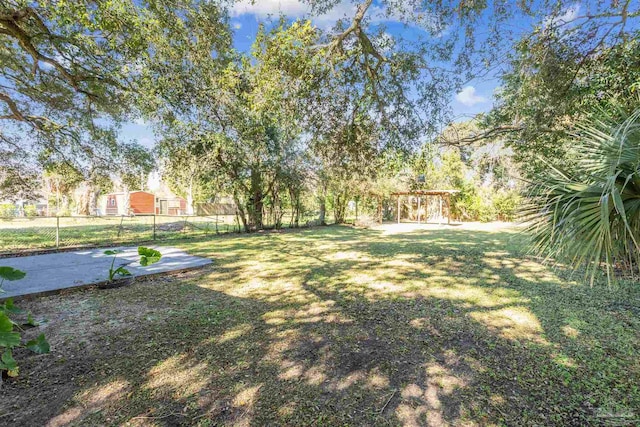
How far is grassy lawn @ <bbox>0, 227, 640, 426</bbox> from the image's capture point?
1767 mm

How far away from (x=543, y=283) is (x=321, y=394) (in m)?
4.79

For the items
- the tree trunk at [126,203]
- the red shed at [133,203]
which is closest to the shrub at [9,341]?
the tree trunk at [126,203]

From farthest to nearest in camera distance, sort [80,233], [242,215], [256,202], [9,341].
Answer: [256,202] → [242,215] → [80,233] → [9,341]

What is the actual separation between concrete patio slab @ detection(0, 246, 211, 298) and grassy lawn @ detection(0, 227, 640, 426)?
0.47m

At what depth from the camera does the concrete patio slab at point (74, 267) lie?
4027 millimetres

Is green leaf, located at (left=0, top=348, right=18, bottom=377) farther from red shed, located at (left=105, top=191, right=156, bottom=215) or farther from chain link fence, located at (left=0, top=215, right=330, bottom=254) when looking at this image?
red shed, located at (left=105, top=191, right=156, bottom=215)

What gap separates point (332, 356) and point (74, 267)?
5.50 metres

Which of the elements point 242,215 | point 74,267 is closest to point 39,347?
point 74,267

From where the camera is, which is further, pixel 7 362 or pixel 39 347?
pixel 39 347

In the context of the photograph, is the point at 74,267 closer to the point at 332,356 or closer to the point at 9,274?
the point at 9,274

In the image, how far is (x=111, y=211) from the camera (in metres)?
30.5

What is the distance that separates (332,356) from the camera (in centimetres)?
241

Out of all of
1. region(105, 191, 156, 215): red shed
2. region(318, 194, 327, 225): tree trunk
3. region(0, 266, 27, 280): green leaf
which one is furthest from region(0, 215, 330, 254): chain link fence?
region(105, 191, 156, 215): red shed

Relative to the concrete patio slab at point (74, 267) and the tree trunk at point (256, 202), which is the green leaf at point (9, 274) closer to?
the concrete patio slab at point (74, 267)
